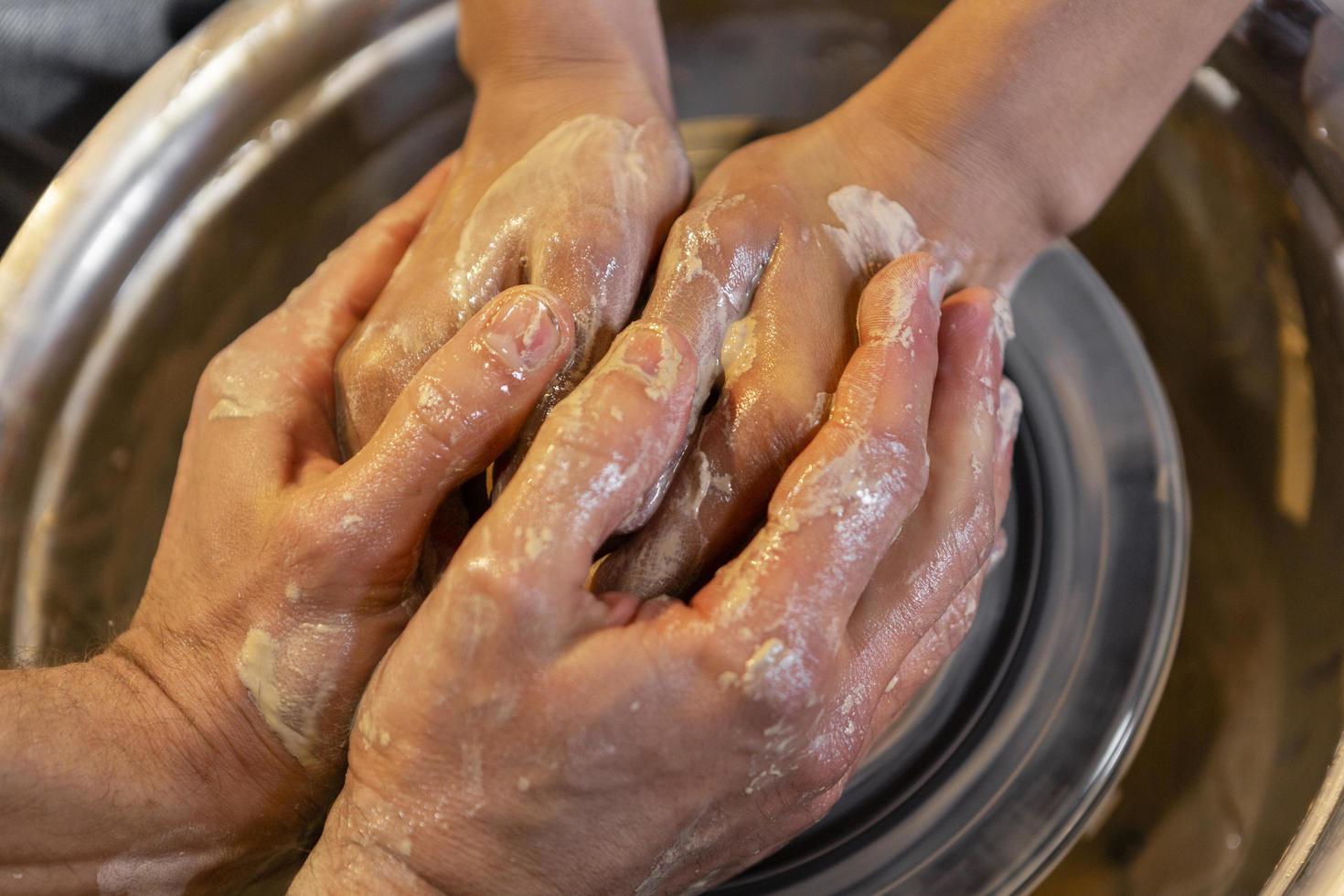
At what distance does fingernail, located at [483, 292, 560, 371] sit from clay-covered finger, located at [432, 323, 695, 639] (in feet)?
0.16

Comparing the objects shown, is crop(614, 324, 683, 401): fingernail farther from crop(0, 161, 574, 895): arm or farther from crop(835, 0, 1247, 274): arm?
crop(835, 0, 1247, 274): arm

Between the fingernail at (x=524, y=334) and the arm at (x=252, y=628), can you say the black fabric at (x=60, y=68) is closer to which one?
the arm at (x=252, y=628)

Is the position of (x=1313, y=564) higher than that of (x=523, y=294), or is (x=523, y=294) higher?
(x=523, y=294)

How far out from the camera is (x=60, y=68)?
1114mm

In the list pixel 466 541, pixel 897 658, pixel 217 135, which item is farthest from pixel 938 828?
pixel 217 135

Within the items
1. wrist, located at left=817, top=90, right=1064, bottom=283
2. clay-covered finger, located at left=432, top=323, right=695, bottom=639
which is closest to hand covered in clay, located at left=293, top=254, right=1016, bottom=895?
clay-covered finger, located at left=432, top=323, right=695, bottom=639

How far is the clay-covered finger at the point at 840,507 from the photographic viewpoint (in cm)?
66

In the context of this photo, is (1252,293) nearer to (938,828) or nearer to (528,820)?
(938,828)

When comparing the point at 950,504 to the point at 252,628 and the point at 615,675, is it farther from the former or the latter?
the point at 252,628

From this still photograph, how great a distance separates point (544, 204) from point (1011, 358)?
593 millimetres

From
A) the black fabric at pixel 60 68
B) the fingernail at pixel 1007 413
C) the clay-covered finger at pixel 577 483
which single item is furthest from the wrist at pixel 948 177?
the black fabric at pixel 60 68

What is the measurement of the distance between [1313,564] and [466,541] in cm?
92

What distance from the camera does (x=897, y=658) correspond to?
77cm

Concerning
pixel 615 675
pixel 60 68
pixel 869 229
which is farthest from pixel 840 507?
pixel 60 68
